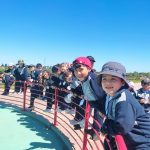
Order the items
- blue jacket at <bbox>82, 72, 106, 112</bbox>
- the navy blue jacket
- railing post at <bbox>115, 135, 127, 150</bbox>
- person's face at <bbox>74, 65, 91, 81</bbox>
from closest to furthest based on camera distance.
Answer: railing post at <bbox>115, 135, 127, 150</bbox>, blue jacket at <bbox>82, 72, 106, 112</bbox>, person's face at <bbox>74, 65, 91, 81</bbox>, the navy blue jacket

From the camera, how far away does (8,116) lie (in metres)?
9.68

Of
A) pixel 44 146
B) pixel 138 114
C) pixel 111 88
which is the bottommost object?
pixel 44 146

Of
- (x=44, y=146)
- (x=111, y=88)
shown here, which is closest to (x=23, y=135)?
(x=44, y=146)

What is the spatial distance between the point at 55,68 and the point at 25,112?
264 centimetres

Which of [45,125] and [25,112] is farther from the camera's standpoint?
[25,112]

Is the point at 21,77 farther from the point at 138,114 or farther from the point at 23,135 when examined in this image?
the point at 138,114

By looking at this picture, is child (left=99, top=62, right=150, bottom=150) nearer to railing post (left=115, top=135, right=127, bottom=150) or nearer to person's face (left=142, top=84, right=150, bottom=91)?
railing post (left=115, top=135, right=127, bottom=150)

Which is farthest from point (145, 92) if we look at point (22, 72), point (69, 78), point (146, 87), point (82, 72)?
point (22, 72)

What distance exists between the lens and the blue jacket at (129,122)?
2.35 m

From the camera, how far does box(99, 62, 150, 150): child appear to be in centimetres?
236

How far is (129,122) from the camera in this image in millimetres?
2328

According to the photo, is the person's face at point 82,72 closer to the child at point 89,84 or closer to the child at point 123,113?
the child at point 89,84

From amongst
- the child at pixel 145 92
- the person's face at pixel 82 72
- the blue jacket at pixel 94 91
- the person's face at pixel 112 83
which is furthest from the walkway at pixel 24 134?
the person's face at pixel 112 83

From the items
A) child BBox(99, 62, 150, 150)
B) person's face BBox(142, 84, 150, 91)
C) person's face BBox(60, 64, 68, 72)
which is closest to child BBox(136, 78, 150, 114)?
person's face BBox(142, 84, 150, 91)
